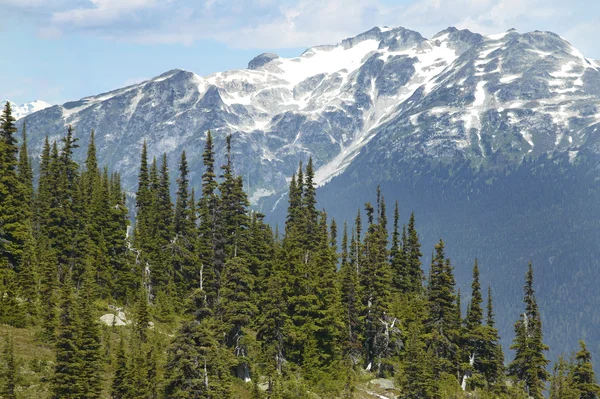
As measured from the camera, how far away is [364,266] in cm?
8044

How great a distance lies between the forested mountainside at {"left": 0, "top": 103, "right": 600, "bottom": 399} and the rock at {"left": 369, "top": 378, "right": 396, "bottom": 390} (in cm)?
27

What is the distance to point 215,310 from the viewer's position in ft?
191

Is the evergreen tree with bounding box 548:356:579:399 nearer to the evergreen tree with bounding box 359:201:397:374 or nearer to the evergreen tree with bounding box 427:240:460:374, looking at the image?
the evergreen tree with bounding box 427:240:460:374

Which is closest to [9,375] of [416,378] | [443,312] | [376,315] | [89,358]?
[89,358]

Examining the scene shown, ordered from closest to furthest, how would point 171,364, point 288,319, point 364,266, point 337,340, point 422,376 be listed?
point 171,364 < point 422,376 < point 288,319 < point 337,340 < point 364,266

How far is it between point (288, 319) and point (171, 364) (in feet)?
70.5

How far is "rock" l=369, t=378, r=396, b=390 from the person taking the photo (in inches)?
2753

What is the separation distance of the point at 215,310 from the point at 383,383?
930 inches

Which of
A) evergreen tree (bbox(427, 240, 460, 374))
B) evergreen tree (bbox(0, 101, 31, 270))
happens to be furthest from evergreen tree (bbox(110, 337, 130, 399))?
evergreen tree (bbox(427, 240, 460, 374))

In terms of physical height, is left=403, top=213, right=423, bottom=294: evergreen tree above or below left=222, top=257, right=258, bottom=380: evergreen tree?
above

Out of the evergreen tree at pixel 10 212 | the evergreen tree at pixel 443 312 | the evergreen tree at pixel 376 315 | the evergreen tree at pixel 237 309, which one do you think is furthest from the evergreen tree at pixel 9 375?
the evergreen tree at pixel 443 312

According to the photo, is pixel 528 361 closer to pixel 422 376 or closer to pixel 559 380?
pixel 559 380

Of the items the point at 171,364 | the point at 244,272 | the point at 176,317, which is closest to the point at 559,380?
the point at 244,272

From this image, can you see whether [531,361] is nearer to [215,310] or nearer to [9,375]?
[215,310]
